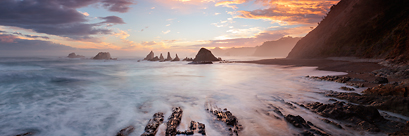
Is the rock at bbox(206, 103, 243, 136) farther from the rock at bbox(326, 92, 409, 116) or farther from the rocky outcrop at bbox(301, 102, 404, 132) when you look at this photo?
the rock at bbox(326, 92, 409, 116)

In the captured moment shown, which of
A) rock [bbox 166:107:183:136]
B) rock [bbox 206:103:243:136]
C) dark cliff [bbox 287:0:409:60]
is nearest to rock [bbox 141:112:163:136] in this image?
rock [bbox 166:107:183:136]

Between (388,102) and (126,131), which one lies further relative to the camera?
(388,102)

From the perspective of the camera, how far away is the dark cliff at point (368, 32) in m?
20.2

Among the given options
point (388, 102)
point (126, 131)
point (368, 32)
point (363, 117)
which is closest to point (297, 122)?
point (363, 117)

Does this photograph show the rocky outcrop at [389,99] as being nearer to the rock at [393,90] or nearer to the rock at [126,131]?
the rock at [393,90]

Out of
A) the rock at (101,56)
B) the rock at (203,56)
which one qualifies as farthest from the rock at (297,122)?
the rock at (101,56)

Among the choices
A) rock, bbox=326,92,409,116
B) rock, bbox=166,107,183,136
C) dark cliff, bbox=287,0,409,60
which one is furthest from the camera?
dark cliff, bbox=287,0,409,60

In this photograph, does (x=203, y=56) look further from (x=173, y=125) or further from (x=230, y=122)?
(x=173, y=125)

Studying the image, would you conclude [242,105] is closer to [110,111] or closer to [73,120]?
[110,111]

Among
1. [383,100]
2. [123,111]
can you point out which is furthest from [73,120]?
[383,100]

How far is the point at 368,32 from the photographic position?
28.1 meters

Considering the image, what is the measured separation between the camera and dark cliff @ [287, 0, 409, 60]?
66.3ft

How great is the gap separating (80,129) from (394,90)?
12.1m

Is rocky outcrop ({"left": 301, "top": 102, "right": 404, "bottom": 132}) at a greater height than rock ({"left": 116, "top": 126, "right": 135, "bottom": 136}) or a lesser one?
greater
